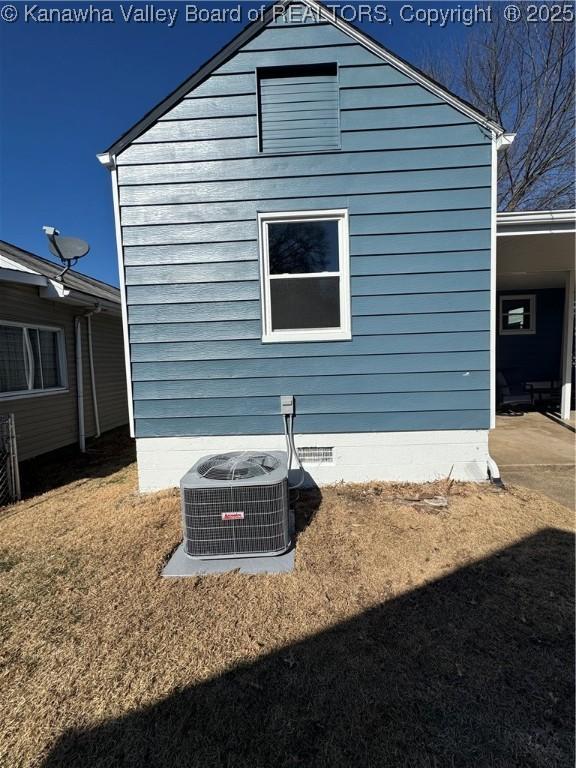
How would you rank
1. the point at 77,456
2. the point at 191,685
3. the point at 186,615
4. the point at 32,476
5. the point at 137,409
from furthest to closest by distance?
1. the point at 77,456
2. the point at 32,476
3. the point at 137,409
4. the point at 186,615
5. the point at 191,685

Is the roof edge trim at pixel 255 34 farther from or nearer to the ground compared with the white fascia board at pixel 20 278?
farther from the ground

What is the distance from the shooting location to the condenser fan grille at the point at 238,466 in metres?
2.87

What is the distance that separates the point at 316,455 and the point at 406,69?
3982 mm

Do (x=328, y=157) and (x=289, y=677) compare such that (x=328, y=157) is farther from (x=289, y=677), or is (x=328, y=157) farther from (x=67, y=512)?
(x=67, y=512)

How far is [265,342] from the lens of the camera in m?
4.05

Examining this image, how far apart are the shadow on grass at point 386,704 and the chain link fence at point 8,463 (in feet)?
11.6

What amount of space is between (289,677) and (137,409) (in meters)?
3.08

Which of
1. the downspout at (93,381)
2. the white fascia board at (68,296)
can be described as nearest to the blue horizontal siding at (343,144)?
the white fascia board at (68,296)

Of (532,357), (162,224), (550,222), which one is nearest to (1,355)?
(162,224)

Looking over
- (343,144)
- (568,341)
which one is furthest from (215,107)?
(568,341)

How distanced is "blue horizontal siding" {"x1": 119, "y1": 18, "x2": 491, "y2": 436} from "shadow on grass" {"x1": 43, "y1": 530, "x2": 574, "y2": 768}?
2223 millimetres

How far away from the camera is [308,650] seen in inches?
78.7

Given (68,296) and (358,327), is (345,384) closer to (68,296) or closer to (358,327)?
A: (358,327)

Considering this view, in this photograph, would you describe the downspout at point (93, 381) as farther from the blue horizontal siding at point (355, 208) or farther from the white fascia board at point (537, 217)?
the white fascia board at point (537, 217)
